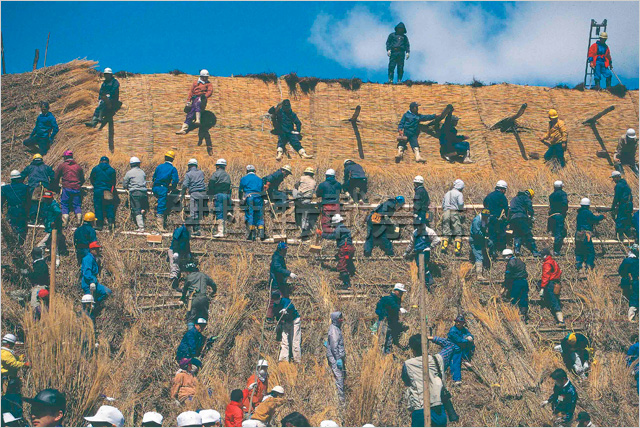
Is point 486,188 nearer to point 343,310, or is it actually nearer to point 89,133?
point 343,310

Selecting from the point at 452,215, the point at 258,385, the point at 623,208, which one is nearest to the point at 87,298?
the point at 258,385

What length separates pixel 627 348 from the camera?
626 inches

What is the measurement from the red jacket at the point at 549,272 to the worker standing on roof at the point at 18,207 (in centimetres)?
1057

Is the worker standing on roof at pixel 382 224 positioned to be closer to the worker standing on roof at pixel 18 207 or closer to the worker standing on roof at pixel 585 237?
the worker standing on roof at pixel 585 237

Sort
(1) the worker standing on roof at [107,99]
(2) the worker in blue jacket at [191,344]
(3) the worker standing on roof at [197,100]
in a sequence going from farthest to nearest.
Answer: (3) the worker standing on roof at [197,100] → (1) the worker standing on roof at [107,99] → (2) the worker in blue jacket at [191,344]

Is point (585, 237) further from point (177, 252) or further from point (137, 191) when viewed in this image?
point (137, 191)

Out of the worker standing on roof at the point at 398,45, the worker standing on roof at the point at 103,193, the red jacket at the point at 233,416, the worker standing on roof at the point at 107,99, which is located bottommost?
the red jacket at the point at 233,416

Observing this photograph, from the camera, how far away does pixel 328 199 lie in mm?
17828

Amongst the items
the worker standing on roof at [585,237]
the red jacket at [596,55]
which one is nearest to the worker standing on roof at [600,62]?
the red jacket at [596,55]

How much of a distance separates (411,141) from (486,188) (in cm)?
254

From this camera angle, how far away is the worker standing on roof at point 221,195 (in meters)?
17.8

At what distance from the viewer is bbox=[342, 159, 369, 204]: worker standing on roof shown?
18781 mm

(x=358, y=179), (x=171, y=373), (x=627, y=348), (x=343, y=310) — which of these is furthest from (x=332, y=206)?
(x=627, y=348)

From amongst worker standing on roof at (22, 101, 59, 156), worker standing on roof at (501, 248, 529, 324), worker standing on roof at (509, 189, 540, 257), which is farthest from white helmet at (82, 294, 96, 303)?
worker standing on roof at (509, 189, 540, 257)
